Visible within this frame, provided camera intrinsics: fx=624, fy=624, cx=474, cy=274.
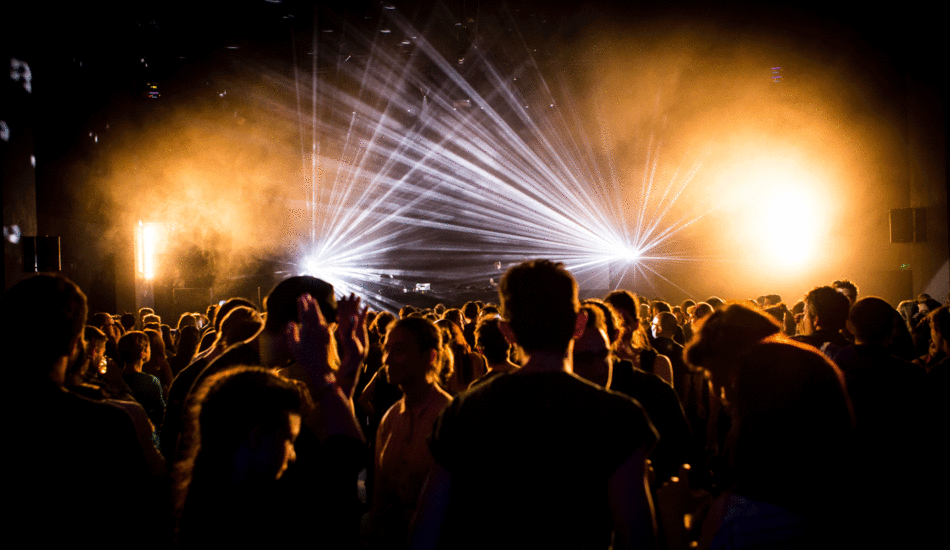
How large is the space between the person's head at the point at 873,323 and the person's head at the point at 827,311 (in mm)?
733

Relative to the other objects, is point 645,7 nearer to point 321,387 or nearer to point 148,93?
point 148,93

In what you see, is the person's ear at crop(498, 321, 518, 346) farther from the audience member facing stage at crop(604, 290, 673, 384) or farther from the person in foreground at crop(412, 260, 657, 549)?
the audience member facing stage at crop(604, 290, 673, 384)

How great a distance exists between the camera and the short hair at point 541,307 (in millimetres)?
1725

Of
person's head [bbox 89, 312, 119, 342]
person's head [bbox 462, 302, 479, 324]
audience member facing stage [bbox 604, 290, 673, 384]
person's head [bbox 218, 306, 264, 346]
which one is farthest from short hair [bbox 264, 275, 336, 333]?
person's head [bbox 462, 302, 479, 324]

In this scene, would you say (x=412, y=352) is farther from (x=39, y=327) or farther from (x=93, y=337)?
(x=93, y=337)

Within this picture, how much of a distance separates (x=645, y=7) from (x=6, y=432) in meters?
12.7

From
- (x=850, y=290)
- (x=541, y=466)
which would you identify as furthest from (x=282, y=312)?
(x=850, y=290)

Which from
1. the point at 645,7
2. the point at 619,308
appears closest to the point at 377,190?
the point at 645,7

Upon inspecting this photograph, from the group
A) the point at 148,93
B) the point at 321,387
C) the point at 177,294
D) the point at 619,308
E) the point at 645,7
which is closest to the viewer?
the point at 321,387

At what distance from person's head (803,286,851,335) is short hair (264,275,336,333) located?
10.1 ft

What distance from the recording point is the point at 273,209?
1698 centimetres

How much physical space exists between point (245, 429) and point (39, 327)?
0.60 m

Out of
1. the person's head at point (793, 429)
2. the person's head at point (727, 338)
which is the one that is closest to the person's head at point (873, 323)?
the person's head at point (727, 338)

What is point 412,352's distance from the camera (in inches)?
107
